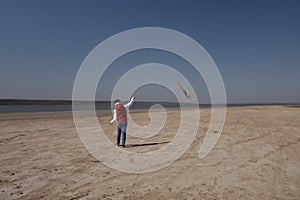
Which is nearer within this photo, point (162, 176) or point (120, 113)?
point (162, 176)

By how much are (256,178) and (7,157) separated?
315 inches

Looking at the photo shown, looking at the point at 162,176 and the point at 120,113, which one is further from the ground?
the point at 120,113

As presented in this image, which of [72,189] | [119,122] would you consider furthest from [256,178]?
[119,122]

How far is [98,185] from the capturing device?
17.9ft

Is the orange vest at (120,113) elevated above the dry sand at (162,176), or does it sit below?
above

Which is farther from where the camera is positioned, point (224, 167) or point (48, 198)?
point (224, 167)

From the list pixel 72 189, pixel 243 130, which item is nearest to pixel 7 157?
pixel 72 189

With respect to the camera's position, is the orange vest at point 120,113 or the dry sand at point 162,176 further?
the orange vest at point 120,113

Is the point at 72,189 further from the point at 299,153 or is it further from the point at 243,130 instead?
the point at 243,130

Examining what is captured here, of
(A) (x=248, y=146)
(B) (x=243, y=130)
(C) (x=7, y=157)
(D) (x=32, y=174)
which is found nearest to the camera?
(D) (x=32, y=174)

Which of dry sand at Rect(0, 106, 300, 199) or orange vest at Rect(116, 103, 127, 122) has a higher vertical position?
orange vest at Rect(116, 103, 127, 122)

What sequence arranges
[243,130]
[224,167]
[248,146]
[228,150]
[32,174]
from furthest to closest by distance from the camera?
[243,130] < [248,146] < [228,150] < [224,167] < [32,174]

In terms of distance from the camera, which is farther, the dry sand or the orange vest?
the orange vest

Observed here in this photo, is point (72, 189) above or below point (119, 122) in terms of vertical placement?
below
